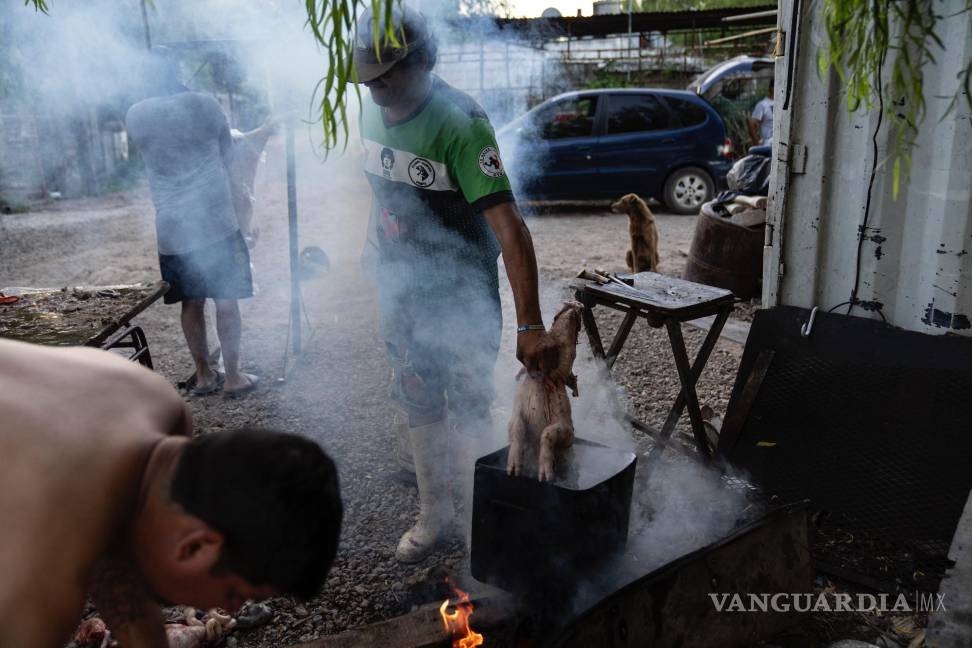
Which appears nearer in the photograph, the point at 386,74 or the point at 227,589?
the point at 227,589

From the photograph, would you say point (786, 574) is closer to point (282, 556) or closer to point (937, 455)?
point (937, 455)

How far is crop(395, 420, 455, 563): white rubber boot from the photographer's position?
3.38 m

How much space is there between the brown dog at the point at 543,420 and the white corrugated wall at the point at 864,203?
1.59 metres

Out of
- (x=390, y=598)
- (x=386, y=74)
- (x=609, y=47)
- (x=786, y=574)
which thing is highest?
(x=609, y=47)

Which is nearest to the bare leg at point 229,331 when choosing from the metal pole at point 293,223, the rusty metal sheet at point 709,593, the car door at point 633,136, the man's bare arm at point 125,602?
the metal pole at point 293,223

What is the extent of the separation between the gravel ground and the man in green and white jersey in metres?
0.33

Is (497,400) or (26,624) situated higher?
(26,624)

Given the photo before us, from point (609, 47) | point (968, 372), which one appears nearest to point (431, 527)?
point (968, 372)

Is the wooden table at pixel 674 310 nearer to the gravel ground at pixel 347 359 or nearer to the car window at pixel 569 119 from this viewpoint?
the gravel ground at pixel 347 359

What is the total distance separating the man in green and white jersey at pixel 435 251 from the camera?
114 inches

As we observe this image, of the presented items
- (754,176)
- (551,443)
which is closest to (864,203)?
(551,443)

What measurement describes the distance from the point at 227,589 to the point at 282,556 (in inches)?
7.3

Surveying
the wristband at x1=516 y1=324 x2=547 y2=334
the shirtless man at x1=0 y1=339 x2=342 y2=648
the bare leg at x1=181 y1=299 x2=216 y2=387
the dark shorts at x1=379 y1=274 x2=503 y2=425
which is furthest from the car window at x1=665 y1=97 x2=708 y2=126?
the shirtless man at x1=0 y1=339 x2=342 y2=648

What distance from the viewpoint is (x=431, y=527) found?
→ 134 inches
